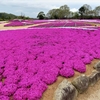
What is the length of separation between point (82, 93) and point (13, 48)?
4835mm

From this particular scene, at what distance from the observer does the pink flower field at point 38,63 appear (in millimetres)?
6270

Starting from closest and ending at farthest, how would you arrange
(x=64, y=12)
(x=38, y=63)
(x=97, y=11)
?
(x=38, y=63) < (x=97, y=11) < (x=64, y=12)

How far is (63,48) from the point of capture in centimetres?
1025

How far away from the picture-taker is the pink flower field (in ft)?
20.6

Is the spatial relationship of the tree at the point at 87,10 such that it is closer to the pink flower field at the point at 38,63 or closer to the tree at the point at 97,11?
the tree at the point at 97,11

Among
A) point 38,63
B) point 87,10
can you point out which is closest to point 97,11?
point 87,10

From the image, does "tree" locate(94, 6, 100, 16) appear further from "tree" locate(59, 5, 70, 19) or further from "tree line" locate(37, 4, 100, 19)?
"tree" locate(59, 5, 70, 19)

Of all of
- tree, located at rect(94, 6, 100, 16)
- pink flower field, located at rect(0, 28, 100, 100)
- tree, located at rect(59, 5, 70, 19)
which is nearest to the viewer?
pink flower field, located at rect(0, 28, 100, 100)

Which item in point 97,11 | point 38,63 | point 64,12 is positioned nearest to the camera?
point 38,63

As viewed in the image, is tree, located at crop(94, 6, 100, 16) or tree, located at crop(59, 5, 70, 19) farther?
tree, located at crop(59, 5, 70, 19)

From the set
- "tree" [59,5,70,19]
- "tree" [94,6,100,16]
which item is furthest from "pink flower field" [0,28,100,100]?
"tree" [59,5,70,19]

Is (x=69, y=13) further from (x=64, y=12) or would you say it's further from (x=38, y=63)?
(x=38, y=63)

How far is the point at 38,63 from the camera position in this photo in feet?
26.6

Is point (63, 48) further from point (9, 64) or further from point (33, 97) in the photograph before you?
point (33, 97)
